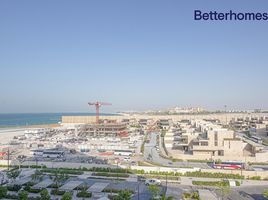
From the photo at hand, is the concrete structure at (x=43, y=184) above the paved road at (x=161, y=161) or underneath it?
above

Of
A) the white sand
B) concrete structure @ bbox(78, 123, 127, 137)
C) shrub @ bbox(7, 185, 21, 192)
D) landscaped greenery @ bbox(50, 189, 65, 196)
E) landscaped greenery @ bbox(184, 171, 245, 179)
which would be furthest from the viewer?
concrete structure @ bbox(78, 123, 127, 137)

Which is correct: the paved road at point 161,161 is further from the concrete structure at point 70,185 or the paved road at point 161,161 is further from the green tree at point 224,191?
the concrete structure at point 70,185

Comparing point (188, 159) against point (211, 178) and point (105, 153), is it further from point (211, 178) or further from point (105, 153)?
point (105, 153)

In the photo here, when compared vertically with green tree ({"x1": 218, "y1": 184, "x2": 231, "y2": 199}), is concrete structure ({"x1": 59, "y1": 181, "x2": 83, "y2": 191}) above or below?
above

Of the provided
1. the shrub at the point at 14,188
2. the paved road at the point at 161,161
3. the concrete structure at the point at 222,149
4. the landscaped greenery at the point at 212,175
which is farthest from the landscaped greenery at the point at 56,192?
the concrete structure at the point at 222,149

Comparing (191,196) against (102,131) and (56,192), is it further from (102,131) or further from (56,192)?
(102,131)

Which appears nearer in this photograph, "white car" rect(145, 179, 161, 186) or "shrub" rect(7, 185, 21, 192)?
"shrub" rect(7, 185, 21, 192)

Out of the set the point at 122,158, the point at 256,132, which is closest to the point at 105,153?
the point at 122,158

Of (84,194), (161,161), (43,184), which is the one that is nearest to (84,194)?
(84,194)

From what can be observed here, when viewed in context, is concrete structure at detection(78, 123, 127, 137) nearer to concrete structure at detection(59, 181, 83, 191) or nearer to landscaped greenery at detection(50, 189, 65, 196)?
concrete structure at detection(59, 181, 83, 191)

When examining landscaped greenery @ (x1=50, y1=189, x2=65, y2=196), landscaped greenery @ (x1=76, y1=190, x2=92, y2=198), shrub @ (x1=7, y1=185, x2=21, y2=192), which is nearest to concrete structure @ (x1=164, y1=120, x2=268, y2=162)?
landscaped greenery @ (x1=76, y1=190, x2=92, y2=198)

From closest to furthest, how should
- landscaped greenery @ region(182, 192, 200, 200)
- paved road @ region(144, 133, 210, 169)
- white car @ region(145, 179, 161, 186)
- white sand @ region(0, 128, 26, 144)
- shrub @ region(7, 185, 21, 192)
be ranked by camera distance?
landscaped greenery @ region(182, 192, 200, 200) < shrub @ region(7, 185, 21, 192) < white car @ region(145, 179, 161, 186) < paved road @ region(144, 133, 210, 169) < white sand @ region(0, 128, 26, 144)
